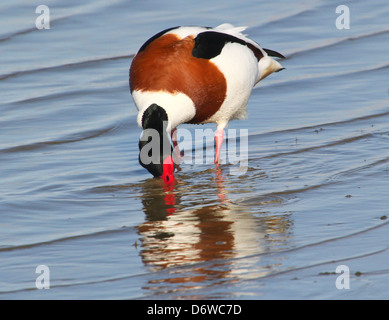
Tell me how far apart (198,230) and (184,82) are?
147cm

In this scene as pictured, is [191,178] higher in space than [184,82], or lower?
lower

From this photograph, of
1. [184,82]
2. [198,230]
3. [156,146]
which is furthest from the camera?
[184,82]

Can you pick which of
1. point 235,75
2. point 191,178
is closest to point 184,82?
point 235,75

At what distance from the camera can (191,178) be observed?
7332mm

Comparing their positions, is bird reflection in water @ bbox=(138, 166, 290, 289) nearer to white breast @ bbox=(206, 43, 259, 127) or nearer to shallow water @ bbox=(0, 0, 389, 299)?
shallow water @ bbox=(0, 0, 389, 299)

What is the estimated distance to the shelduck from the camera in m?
6.75

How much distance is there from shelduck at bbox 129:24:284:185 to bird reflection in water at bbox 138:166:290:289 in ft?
0.78

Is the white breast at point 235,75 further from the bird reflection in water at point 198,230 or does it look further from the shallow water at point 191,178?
the bird reflection in water at point 198,230

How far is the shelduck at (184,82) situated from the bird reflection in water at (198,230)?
0.24m

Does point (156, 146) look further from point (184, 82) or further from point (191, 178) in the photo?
point (191, 178)

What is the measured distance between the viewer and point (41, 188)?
22.9 feet

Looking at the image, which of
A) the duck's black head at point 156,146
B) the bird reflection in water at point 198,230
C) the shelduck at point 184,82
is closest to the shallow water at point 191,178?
the bird reflection in water at point 198,230

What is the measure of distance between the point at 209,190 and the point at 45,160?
1677 millimetres

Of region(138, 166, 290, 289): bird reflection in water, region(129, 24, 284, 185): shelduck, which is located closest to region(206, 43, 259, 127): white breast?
region(129, 24, 284, 185): shelduck
